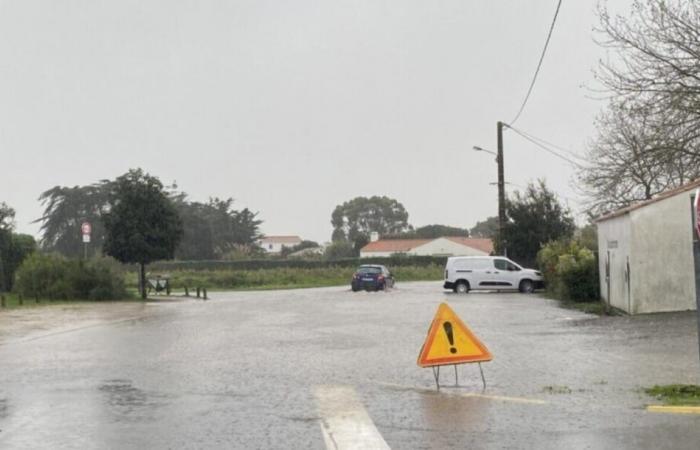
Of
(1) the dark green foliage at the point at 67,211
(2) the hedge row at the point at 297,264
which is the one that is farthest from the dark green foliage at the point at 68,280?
(1) the dark green foliage at the point at 67,211

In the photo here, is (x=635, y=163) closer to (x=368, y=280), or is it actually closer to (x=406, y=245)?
(x=368, y=280)

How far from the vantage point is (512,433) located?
802 centimetres

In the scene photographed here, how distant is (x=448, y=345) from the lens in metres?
11.1

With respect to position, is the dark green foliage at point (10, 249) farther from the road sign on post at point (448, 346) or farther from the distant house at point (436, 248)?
the distant house at point (436, 248)

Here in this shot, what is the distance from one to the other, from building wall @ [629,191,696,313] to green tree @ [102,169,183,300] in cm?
2247

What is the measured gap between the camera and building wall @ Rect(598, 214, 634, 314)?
22016 mm

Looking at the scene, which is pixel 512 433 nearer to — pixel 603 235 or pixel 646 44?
pixel 646 44

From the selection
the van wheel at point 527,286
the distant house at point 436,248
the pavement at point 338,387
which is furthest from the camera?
the distant house at point 436,248

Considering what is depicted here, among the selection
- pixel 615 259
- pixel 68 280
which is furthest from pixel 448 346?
pixel 68 280

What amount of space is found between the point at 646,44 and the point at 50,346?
1536 cm

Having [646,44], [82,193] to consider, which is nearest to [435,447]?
[646,44]

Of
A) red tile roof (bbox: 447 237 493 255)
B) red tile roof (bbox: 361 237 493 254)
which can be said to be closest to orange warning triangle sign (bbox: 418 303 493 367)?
red tile roof (bbox: 361 237 493 254)

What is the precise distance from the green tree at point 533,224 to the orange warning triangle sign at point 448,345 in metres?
35.3

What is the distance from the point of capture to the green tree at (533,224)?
45.7m
